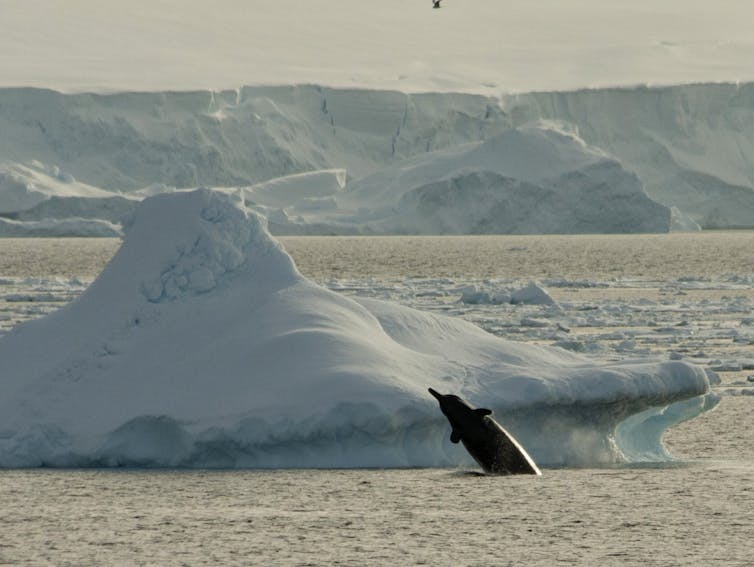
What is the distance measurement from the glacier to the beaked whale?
9144cm

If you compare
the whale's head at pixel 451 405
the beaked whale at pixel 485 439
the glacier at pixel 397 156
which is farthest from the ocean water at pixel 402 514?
the glacier at pixel 397 156

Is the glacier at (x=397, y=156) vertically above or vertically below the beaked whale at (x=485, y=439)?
above

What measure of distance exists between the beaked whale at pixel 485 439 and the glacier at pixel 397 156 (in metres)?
91.4

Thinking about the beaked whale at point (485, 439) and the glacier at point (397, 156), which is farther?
the glacier at point (397, 156)

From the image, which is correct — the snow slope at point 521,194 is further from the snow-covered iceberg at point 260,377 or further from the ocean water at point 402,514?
the snow-covered iceberg at point 260,377

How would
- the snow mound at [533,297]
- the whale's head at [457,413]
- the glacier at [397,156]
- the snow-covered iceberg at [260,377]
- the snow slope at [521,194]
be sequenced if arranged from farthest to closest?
the glacier at [397,156] < the snow slope at [521,194] < the snow mound at [533,297] < the snow-covered iceberg at [260,377] < the whale's head at [457,413]

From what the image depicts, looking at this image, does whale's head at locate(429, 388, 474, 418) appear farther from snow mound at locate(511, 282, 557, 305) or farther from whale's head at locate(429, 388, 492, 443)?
snow mound at locate(511, 282, 557, 305)

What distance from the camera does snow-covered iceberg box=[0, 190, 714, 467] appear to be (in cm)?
976

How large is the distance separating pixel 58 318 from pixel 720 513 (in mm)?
5737

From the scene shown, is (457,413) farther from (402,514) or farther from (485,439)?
(402,514)

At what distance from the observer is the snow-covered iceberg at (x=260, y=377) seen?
976cm

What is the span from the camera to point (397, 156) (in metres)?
151

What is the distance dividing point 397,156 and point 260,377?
5562 inches

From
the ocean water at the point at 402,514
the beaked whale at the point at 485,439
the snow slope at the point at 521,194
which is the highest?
the snow slope at the point at 521,194
